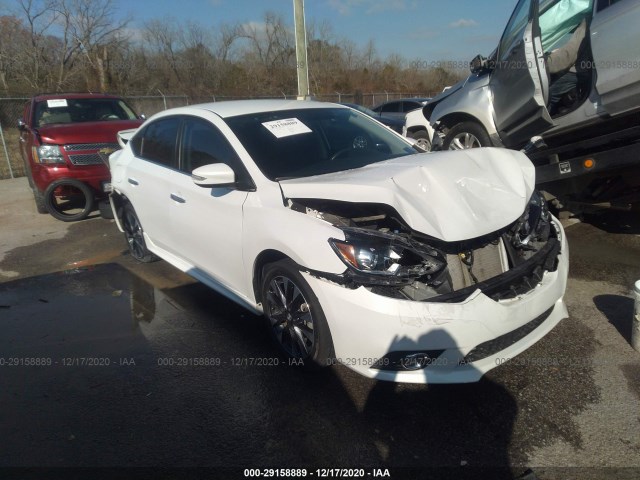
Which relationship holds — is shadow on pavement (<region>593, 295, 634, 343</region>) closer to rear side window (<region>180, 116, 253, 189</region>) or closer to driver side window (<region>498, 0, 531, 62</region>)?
driver side window (<region>498, 0, 531, 62</region>)

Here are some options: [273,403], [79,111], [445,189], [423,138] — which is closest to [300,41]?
[423,138]

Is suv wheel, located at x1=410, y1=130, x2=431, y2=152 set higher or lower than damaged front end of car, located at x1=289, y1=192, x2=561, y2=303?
higher

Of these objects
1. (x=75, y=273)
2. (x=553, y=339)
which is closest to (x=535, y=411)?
(x=553, y=339)

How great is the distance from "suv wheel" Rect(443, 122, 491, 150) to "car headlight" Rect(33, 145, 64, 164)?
5715 millimetres

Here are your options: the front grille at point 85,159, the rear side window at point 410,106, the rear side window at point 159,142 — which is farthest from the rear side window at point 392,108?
the rear side window at point 159,142

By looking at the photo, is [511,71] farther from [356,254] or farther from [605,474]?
[605,474]

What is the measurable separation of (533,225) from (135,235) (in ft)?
13.2

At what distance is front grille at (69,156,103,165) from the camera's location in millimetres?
7113

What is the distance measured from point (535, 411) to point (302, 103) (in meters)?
2.98

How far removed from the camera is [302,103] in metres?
4.11

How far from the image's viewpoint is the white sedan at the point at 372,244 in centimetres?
243

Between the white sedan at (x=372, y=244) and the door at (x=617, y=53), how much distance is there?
4.14ft

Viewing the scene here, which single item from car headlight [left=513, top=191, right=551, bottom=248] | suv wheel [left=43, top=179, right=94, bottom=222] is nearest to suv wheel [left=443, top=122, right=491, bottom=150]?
car headlight [left=513, top=191, right=551, bottom=248]

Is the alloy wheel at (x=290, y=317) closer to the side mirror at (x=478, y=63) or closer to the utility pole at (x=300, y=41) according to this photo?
the side mirror at (x=478, y=63)
